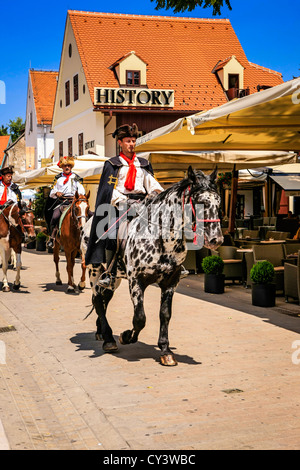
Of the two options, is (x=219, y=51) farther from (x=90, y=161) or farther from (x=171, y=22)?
(x=90, y=161)

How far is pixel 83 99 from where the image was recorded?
35.6 m

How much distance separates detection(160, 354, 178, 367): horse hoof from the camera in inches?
260

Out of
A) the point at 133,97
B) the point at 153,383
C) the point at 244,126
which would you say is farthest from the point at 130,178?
the point at 133,97

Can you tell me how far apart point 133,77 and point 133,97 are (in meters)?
2.52

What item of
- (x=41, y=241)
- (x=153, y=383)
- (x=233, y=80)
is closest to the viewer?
(x=153, y=383)

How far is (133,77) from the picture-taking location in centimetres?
3472

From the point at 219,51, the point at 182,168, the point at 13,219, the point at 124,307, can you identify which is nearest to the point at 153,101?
the point at 219,51

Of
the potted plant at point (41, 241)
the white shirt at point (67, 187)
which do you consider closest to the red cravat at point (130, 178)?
the white shirt at point (67, 187)

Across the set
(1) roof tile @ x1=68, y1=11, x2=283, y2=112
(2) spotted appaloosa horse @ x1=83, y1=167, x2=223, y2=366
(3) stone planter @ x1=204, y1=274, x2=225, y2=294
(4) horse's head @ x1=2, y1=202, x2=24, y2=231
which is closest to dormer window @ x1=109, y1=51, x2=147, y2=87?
(1) roof tile @ x1=68, y1=11, x2=283, y2=112

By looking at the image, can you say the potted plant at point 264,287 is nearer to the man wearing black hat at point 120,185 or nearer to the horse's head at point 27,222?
the man wearing black hat at point 120,185

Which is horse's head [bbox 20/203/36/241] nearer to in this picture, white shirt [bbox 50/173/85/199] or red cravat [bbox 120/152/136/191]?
white shirt [bbox 50/173/85/199]

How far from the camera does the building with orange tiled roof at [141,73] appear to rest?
33.4 m

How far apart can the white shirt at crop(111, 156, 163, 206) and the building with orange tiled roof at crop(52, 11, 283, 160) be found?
26032mm

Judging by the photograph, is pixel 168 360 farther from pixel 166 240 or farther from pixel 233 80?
pixel 233 80
